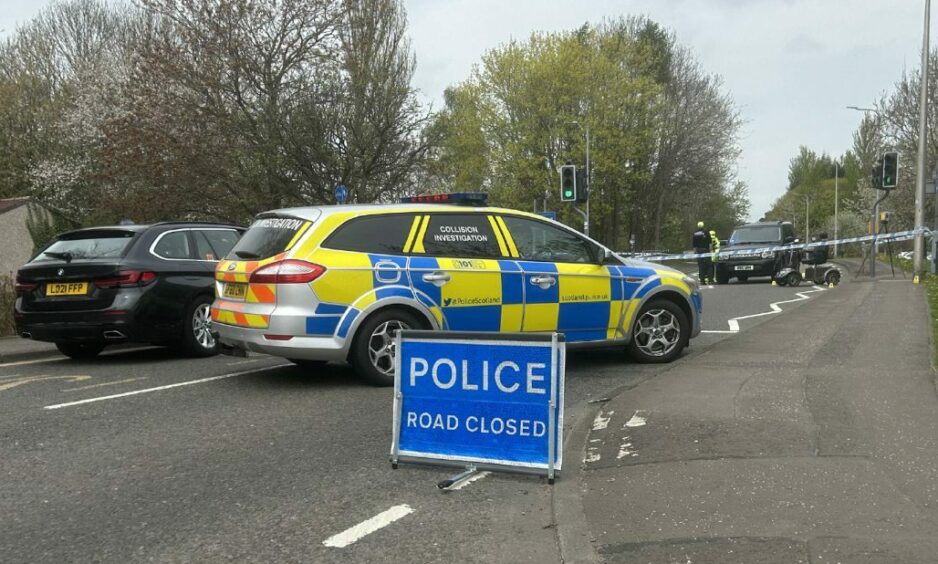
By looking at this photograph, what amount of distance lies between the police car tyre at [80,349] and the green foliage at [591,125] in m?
31.0

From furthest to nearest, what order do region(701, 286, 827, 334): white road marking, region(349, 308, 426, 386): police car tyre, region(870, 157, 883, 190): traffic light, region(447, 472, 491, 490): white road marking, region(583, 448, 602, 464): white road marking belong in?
region(870, 157, 883, 190): traffic light
region(701, 286, 827, 334): white road marking
region(349, 308, 426, 386): police car tyre
region(583, 448, 602, 464): white road marking
region(447, 472, 491, 490): white road marking

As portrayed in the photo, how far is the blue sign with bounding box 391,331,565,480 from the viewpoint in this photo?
457 centimetres

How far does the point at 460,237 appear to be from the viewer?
25.6ft

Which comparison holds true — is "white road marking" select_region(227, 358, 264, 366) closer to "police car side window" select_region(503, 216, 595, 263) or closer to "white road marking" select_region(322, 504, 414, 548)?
"police car side window" select_region(503, 216, 595, 263)

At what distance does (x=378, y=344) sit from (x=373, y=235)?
3.18 feet

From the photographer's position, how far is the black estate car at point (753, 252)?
78.8 ft

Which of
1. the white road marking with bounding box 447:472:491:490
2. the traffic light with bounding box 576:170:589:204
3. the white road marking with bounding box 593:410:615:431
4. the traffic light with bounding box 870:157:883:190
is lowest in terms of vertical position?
the white road marking with bounding box 447:472:491:490

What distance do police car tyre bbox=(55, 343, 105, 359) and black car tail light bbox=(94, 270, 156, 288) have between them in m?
1.26

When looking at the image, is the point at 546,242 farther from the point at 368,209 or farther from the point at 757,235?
the point at 757,235

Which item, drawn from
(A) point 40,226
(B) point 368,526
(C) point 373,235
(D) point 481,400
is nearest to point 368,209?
(C) point 373,235

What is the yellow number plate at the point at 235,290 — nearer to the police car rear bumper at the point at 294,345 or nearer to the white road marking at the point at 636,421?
the police car rear bumper at the point at 294,345

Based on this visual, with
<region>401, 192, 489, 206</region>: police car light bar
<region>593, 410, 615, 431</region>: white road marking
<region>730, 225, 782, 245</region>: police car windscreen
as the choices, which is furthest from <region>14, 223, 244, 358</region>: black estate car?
<region>730, 225, 782, 245</region>: police car windscreen

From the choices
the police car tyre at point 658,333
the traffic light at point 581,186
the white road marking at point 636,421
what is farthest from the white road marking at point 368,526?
the traffic light at point 581,186

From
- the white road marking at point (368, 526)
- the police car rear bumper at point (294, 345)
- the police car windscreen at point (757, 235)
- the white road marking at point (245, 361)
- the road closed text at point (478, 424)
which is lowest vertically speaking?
the white road marking at point (368, 526)
